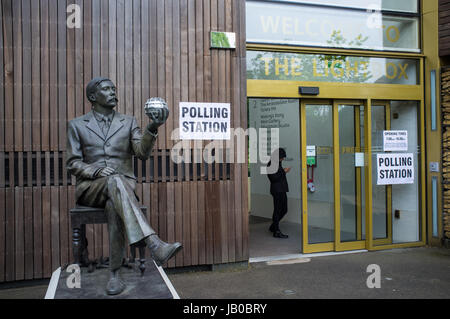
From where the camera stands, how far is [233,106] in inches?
240

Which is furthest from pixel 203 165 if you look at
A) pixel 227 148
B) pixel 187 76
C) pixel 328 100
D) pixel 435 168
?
pixel 435 168

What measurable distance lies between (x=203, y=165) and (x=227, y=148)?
0.40m

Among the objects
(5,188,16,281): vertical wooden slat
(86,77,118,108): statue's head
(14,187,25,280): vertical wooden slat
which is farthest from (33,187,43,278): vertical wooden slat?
(86,77,118,108): statue's head

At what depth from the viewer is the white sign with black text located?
726 cm

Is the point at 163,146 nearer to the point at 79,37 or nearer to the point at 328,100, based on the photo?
the point at 79,37

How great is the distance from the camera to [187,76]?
5.92 meters

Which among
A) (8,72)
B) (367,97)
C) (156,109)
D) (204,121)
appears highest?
(8,72)

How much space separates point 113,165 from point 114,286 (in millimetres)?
941

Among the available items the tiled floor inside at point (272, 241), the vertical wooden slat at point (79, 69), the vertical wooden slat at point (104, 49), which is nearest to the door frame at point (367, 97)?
the tiled floor inside at point (272, 241)

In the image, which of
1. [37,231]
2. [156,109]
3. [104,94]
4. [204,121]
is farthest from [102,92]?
[37,231]

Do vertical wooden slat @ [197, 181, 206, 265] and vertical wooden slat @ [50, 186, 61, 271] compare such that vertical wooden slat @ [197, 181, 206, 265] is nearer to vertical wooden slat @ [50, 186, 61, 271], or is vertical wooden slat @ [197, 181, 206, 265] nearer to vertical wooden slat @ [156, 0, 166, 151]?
vertical wooden slat @ [156, 0, 166, 151]

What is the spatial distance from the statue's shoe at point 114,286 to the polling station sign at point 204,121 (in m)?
2.78

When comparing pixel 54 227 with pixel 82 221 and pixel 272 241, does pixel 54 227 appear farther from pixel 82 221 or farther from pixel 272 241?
pixel 272 241
